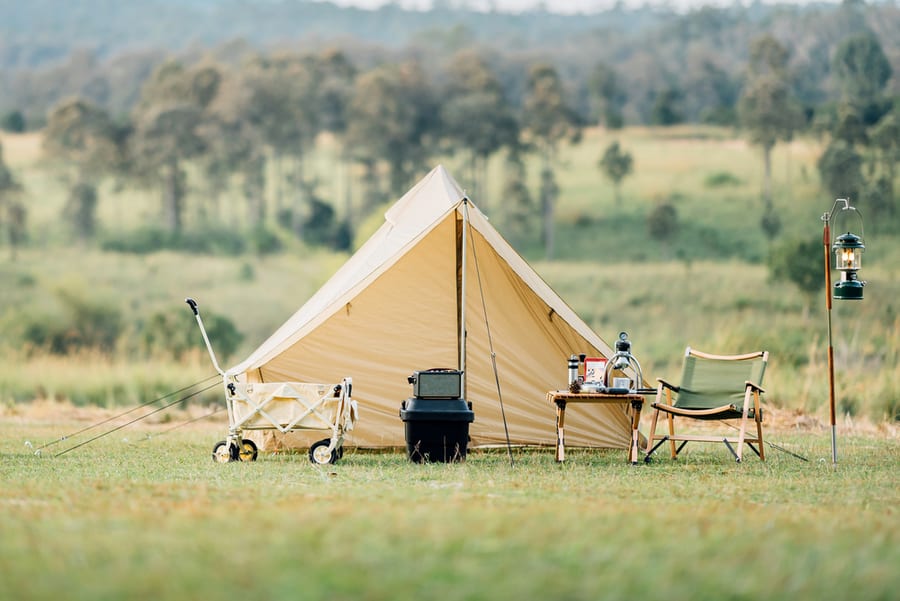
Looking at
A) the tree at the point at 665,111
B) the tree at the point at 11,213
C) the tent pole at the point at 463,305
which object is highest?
the tree at the point at 665,111

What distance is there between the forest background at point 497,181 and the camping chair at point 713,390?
41.9ft

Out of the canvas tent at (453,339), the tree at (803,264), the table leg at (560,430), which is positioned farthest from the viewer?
the tree at (803,264)

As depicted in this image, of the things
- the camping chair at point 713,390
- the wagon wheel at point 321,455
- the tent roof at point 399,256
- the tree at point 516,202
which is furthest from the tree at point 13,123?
the camping chair at point 713,390

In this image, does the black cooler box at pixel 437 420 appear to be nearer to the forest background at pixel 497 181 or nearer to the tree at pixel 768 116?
the forest background at pixel 497 181

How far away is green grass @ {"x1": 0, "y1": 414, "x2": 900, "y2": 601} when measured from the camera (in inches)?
117

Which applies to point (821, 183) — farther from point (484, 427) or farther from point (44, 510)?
point (44, 510)

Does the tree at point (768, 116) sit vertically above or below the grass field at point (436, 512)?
above

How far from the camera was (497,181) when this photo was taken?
36281mm

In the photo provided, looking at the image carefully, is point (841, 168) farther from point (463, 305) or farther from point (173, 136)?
point (463, 305)

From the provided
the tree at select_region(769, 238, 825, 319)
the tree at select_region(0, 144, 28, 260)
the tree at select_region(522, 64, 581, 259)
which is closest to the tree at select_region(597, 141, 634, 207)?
the tree at select_region(522, 64, 581, 259)

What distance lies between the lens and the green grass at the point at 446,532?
117 inches

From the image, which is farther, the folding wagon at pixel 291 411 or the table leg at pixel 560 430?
the table leg at pixel 560 430

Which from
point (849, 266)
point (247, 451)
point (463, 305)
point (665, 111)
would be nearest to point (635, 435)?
point (463, 305)

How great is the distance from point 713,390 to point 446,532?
11.7 ft
